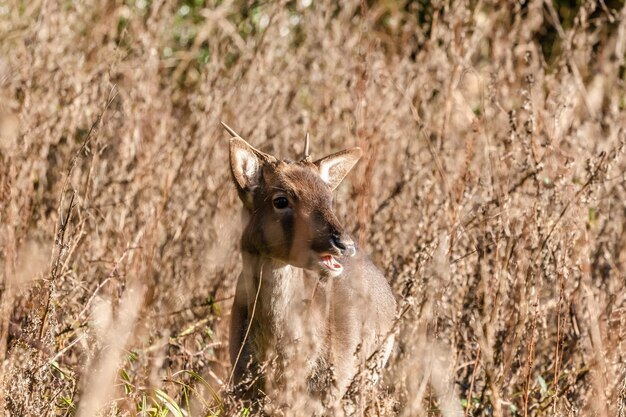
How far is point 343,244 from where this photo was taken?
4.09 metres

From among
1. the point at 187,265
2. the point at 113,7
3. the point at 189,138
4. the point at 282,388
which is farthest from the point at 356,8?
the point at 282,388

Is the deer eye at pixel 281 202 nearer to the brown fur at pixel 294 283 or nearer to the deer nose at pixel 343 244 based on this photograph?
the brown fur at pixel 294 283

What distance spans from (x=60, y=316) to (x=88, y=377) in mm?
1239

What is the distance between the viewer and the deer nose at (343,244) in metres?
4.07

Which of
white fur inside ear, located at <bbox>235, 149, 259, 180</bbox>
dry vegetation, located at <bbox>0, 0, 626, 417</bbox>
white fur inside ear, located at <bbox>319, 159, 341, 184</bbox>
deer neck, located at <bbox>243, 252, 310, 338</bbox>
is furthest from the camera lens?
white fur inside ear, located at <bbox>319, 159, 341, 184</bbox>

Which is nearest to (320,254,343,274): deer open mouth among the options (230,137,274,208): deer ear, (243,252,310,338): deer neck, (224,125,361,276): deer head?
(224,125,361,276): deer head

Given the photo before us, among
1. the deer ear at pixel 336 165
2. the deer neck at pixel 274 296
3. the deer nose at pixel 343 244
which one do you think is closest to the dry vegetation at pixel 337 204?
the deer ear at pixel 336 165

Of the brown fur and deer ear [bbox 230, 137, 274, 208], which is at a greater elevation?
deer ear [bbox 230, 137, 274, 208]

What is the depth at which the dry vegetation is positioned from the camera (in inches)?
155

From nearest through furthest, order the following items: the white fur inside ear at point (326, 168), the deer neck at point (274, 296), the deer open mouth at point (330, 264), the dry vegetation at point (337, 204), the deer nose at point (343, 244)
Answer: the dry vegetation at point (337, 204) → the deer nose at point (343, 244) → the deer open mouth at point (330, 264) → the deer neck at point (274, 296) → the white fur inside ear at point (326, 168)

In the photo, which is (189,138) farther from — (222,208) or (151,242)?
(151,242)

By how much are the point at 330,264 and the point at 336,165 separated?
2.63 feet

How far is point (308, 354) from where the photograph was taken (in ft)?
13.8

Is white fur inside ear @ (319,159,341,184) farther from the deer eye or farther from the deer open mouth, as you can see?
the deer open mouth
